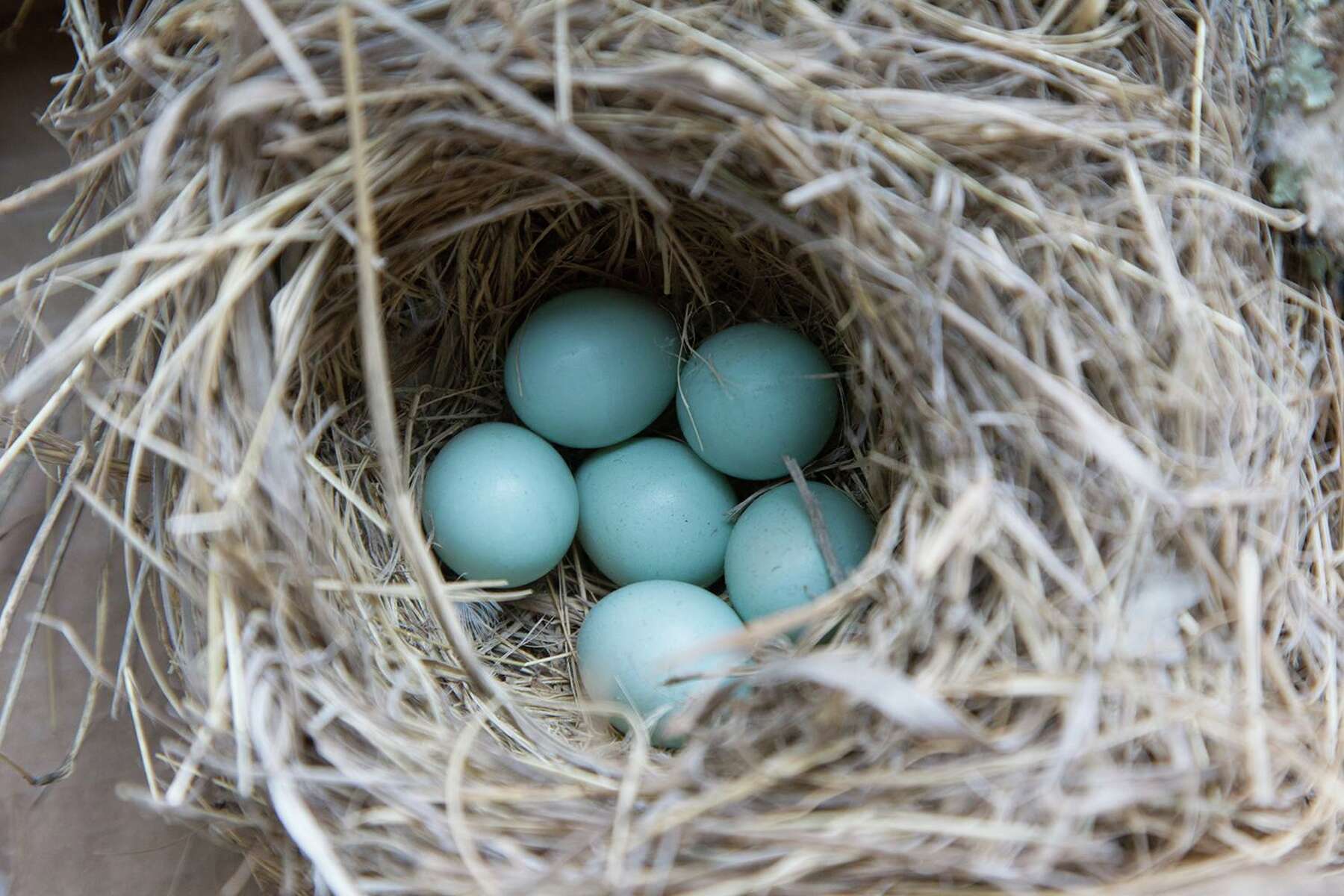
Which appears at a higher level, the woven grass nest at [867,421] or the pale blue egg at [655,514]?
the woven grass nest at [867,421]

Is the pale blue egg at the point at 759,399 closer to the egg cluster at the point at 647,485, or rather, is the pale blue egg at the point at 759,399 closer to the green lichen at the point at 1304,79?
the egg cluster at the point at 647,485

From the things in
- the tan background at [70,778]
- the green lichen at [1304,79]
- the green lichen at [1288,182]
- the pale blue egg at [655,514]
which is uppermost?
the green lichen at [1304,79]

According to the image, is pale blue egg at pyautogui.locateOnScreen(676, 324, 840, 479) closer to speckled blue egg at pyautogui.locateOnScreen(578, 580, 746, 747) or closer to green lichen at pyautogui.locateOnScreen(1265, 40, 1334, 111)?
speckled blue egg at pyautogui.locateOnScreen(578, 580, 746, 747)

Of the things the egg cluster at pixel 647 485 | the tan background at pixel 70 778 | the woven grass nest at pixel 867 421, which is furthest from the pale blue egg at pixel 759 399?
the tan background at pixel 70 778

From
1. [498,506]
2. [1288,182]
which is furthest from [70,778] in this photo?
[1288,182]

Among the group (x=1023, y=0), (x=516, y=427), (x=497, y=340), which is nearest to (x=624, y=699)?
(x=516, y=427)

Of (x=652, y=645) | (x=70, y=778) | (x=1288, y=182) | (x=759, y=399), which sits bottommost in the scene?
(x=70, y=778)

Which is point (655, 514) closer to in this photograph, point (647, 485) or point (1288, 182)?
point (647, 485)
